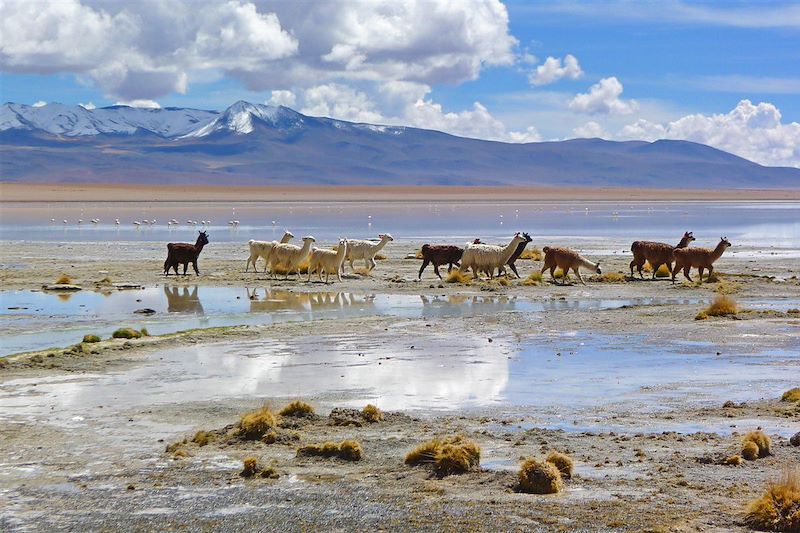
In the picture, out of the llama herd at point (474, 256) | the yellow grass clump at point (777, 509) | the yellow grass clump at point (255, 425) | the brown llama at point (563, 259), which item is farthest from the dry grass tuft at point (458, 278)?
the yellow grass clump at point (777, 509)

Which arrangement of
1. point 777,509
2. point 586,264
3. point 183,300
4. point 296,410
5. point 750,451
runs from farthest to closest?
1. point 586,264
2. point 183,300
3. point 296,410
4. point 750,451
5. point 777,509

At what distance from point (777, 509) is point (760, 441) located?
1877mm

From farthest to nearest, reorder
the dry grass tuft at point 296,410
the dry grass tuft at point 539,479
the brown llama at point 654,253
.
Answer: the brown llama at point 654,253
the dry grass tuft at point 296,410
the dry grass tuft at point 539,479

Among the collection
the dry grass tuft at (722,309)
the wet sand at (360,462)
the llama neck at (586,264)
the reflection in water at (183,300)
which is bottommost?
Result: the wet sand at (360,462)

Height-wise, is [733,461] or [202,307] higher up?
[202,307]

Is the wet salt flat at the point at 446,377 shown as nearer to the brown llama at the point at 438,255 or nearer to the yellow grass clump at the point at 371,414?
the yellow grass clump at the point at 371,414

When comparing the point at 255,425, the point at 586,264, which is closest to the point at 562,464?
the point at 255,425

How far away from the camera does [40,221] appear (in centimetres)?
6362

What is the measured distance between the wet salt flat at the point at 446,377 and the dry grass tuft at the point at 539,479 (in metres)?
2.28

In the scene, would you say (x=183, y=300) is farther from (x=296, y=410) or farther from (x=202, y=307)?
(x=296, y=410)

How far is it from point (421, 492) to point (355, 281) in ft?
56.4

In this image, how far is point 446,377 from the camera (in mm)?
A: 12977

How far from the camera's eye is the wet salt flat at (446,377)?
37.4 ft

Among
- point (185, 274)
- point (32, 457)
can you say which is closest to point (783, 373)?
point (32, 457)
